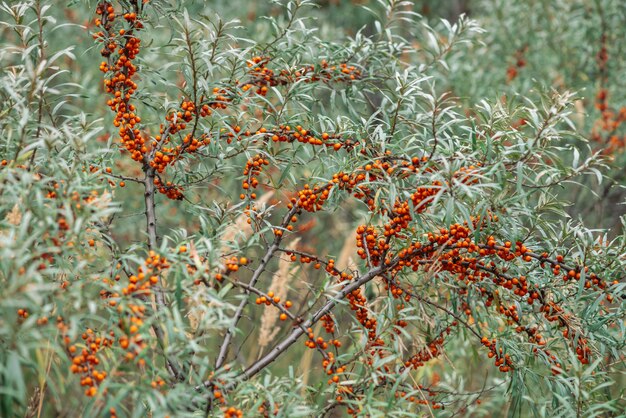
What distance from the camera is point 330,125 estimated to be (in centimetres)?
Result: 213

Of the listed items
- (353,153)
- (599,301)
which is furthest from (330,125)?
(599,301)

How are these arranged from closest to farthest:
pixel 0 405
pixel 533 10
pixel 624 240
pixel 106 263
Result: pixel 0 405 → pixel 106 263 → pixel 624 240 → pixel 533 10

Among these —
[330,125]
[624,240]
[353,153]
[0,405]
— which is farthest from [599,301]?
[0,405]

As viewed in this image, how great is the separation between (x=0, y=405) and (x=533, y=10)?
5.23 metres

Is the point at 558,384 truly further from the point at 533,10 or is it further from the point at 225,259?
the point at 533,10

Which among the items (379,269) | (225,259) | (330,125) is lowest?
(379,269)

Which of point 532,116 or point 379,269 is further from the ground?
point 532,116

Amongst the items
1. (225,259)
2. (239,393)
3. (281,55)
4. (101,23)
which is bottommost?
(239,393)

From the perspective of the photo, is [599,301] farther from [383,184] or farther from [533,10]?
[533,10]

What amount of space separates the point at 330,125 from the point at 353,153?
0.15 meters

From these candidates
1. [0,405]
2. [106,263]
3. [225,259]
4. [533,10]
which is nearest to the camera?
[0,405]

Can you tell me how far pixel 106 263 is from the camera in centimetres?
163

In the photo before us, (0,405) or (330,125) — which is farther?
(330,125)

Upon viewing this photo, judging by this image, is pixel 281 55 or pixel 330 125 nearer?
pixel 330 125
